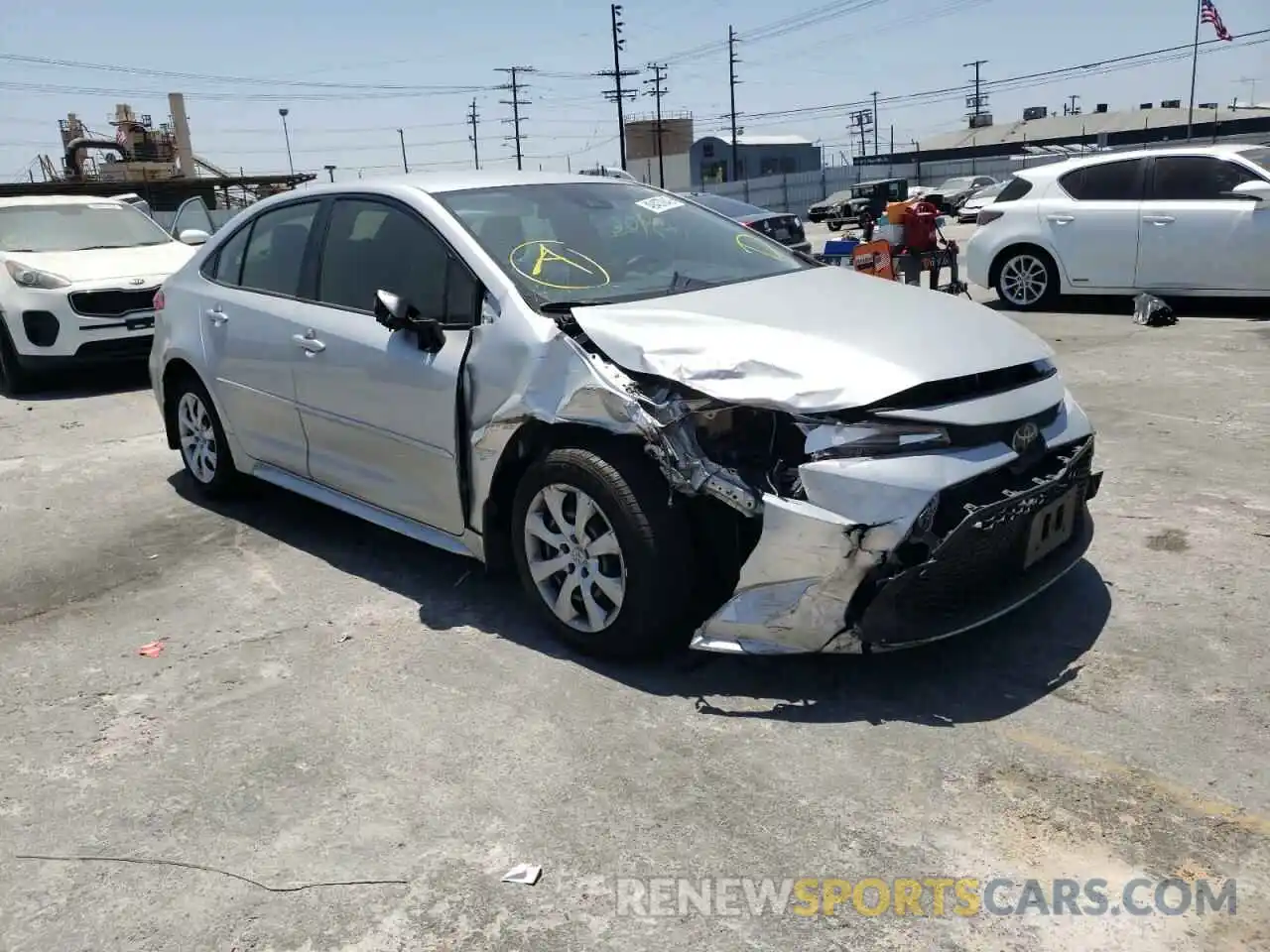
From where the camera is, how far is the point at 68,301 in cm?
887

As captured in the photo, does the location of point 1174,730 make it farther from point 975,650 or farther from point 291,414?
point 291,414

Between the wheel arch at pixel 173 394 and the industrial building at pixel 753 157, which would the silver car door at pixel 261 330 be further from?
the industrial building at pixel 753 157

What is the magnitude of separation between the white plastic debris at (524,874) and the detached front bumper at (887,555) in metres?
0.92

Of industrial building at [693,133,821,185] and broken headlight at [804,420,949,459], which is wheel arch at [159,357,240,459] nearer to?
broken headlight at [804,420,949,459]

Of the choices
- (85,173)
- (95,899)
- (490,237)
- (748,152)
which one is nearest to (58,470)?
(490,237)

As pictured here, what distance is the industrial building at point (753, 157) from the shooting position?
8526 centimetres

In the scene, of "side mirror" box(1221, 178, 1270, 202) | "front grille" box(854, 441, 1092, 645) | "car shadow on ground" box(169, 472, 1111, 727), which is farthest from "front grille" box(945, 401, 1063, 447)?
"side mirror" box(1221, 178, 1270, 202)

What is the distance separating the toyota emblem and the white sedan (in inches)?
300

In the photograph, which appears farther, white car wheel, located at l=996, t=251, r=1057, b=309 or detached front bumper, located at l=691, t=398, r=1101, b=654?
white car wheel, located at l=996, t=251, r=1057, b=309

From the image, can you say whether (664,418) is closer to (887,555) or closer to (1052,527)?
(887,555)

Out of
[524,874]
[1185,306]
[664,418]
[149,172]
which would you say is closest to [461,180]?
[664,418]

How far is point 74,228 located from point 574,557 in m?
8.75

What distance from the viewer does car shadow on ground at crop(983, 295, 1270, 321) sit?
1004 centimetres

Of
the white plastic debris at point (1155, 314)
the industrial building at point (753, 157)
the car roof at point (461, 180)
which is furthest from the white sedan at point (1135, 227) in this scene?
the industrial building at point (753, 157)
